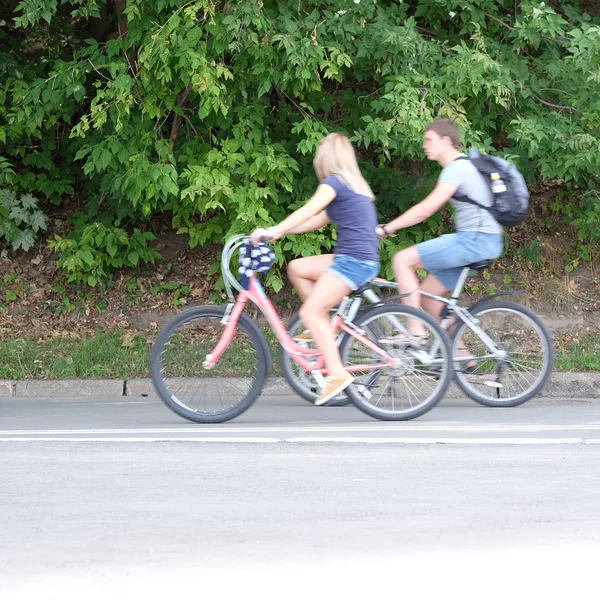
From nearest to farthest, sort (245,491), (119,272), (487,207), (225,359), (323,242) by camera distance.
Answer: (245,491), (225,359), (487,207), (323,242), (119,272)

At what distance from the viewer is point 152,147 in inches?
577

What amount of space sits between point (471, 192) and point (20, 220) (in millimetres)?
8704

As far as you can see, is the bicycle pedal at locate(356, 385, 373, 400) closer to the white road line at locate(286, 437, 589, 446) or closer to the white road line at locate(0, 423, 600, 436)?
the white road line at locate(0, 423, 600, 436)

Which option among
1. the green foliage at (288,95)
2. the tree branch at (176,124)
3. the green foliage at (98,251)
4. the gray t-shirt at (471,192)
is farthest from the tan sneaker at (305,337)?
the green foliage at (98,251)

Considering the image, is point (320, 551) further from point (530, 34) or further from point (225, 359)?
point (530, 34)

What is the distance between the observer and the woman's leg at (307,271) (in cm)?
949

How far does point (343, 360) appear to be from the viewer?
9.29m

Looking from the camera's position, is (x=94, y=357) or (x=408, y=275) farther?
(x=94, y=357)

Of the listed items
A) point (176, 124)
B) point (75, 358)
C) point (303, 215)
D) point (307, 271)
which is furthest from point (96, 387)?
point (303, 215)

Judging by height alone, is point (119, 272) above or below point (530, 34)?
below

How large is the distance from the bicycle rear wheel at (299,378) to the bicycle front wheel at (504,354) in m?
0.90

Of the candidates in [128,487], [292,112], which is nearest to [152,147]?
[292,112]

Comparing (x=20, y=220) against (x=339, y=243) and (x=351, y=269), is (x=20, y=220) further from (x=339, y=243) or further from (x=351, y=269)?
(x=351, y=269)

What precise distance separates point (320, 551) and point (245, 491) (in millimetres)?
1305
